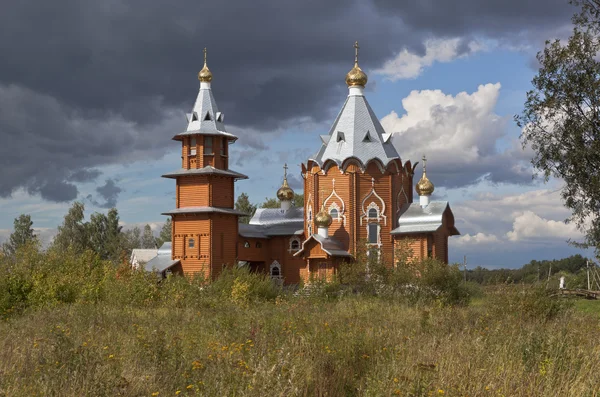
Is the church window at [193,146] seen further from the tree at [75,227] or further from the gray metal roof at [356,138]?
the tree at [75,227]

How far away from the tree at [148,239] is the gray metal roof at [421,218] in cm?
3999

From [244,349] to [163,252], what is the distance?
35.6 m

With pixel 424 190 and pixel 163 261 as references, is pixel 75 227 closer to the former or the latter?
pixel 163 261

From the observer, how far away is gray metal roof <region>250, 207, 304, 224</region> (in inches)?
1798

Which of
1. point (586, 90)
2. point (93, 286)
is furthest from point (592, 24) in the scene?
point (93, 286)

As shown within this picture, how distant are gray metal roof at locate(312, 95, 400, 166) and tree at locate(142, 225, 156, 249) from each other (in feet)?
122

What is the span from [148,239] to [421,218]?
4188 centimetres

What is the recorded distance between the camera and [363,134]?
135ft

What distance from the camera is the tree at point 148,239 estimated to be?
7412 centimetres

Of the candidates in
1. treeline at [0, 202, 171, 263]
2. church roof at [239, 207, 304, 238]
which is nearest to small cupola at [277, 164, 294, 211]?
church roof at [239, 207, 304, 238]

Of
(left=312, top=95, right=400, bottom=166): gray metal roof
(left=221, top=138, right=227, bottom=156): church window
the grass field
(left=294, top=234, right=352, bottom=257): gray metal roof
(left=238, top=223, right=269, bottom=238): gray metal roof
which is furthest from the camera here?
(left=238, top=223, right=269, bottom=238): gray metal roof

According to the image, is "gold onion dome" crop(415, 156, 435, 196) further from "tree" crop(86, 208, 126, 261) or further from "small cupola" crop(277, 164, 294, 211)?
"tree" crop(86, 208, 126, 261)

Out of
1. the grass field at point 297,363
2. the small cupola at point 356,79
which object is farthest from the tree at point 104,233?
the grass field at point 297,363

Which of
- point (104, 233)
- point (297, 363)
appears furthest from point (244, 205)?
point (297, 363)
